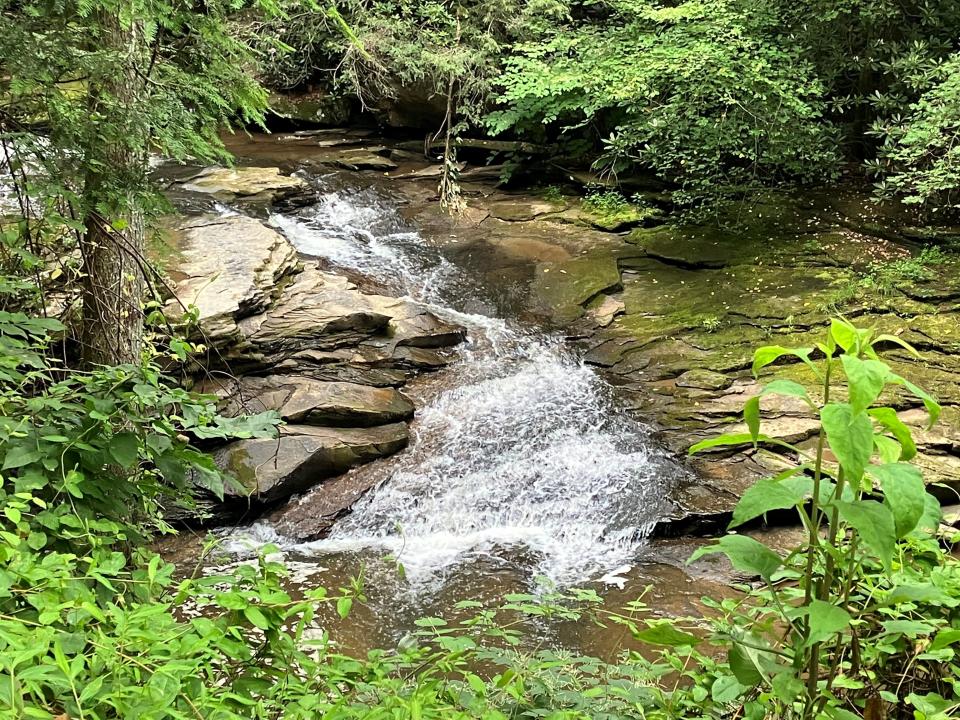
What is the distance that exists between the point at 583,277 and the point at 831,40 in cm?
421

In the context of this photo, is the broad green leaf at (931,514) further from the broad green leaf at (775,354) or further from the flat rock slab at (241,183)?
the flat rock slab at (241,183)

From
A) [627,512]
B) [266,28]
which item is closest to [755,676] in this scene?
[627,512]

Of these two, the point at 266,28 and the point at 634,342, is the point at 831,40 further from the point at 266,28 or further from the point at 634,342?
the point at 266,28

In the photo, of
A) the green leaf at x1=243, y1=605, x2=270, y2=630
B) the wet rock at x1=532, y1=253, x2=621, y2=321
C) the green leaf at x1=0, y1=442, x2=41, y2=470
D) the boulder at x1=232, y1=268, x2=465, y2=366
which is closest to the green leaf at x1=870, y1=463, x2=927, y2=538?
the green leaf at x1=243, y1=605, x2=270, y2=630

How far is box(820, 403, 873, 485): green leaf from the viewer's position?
4.63 feet

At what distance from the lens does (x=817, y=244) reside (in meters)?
9.15

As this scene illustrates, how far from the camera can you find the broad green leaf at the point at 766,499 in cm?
159

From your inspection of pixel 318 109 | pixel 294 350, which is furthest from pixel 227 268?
pixel 318 109

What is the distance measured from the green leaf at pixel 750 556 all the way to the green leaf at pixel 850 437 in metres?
0.34

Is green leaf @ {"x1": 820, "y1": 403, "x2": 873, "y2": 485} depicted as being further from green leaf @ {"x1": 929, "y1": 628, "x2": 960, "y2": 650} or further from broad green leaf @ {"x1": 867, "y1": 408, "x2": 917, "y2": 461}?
green leaf @ {"x1": 929, "y1": 628, "x2": 960, "y2": 650}

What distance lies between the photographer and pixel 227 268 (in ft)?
23.9

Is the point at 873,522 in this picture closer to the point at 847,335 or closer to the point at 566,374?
the point at 847,335

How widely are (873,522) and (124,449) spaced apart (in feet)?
7.11

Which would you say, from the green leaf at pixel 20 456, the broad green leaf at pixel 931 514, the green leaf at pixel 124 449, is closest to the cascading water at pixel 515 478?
the green leaf at pixel 124 449
